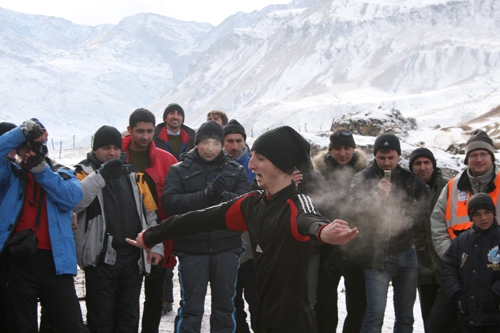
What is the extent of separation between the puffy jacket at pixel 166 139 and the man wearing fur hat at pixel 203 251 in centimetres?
175

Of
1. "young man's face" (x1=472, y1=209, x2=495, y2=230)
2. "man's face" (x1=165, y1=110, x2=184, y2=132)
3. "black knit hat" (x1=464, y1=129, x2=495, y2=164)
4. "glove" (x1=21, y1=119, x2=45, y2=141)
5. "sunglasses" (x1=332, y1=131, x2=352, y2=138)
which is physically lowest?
"young man's face" (x1=472, y1=209, x2=495, y2=230)

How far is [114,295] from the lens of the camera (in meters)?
5.50

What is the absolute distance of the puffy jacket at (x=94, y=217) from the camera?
17.8ft

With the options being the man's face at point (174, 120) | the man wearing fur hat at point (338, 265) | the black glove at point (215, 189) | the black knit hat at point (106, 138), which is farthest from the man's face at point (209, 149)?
the man's face at point (174, 120)

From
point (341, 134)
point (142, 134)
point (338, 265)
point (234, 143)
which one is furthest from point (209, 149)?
point (338, 265)

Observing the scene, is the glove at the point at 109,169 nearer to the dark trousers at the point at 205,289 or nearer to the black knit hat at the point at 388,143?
the dark trousers at the point at 205,289

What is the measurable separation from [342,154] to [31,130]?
3.13 metres

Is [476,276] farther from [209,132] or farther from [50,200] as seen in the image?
[50,200]

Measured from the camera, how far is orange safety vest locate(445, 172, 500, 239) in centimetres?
554

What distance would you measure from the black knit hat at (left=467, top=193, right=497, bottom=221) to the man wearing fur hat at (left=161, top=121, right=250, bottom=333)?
2.11 meters

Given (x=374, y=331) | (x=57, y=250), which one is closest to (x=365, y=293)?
(x=374, y=331)

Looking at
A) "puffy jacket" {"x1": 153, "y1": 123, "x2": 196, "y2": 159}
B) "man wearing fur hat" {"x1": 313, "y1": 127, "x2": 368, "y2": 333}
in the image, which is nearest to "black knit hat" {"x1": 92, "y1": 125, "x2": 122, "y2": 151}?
"puffy jacket" {"x1": 153, "y1": 123, "x2": 196, "y2": 159}

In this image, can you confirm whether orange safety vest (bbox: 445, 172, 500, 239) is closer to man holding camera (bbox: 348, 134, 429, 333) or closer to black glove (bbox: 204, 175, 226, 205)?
man holding camera (bbox: 348, 134, 429, 333)

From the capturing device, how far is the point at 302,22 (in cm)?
16688
